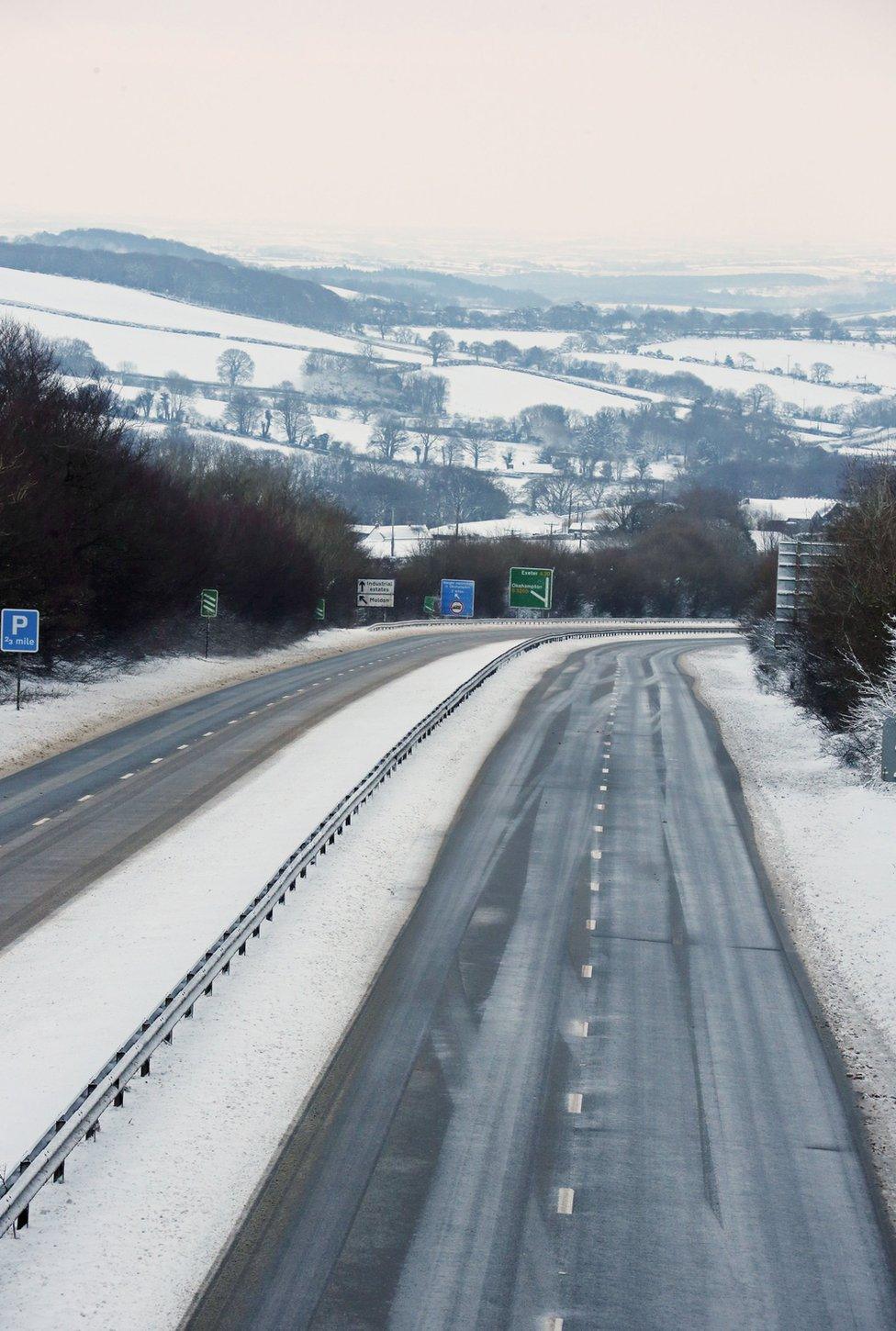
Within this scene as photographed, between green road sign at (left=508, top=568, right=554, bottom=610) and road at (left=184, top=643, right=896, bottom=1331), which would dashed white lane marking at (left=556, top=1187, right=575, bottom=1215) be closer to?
road at (left=184, top=643, right=896, bottom=1331)

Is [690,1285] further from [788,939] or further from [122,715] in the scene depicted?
[122,715]

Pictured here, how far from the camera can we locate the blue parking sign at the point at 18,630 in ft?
135

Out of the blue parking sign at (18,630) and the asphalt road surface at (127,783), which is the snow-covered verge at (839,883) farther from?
the blue parking sign at (18,630)

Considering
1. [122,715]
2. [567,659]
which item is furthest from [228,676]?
[567,659]

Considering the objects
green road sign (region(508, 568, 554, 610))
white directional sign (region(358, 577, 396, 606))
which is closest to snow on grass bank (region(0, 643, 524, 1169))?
green road sign (region(508, 568, 554, 610))

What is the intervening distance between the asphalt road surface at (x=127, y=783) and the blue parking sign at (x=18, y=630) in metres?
3.28

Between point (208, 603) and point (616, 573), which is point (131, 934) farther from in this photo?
point (616, 573)

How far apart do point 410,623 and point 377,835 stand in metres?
81.0

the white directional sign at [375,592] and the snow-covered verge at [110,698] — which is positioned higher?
the white directional sign at [375,592]

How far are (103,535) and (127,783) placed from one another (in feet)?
82.4

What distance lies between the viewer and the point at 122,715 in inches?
1881

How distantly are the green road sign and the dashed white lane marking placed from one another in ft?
274

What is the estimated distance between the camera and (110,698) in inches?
2016

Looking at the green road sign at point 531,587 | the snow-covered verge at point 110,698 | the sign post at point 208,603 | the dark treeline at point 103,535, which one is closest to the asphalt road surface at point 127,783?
the snow-covered verge at point 110,698
